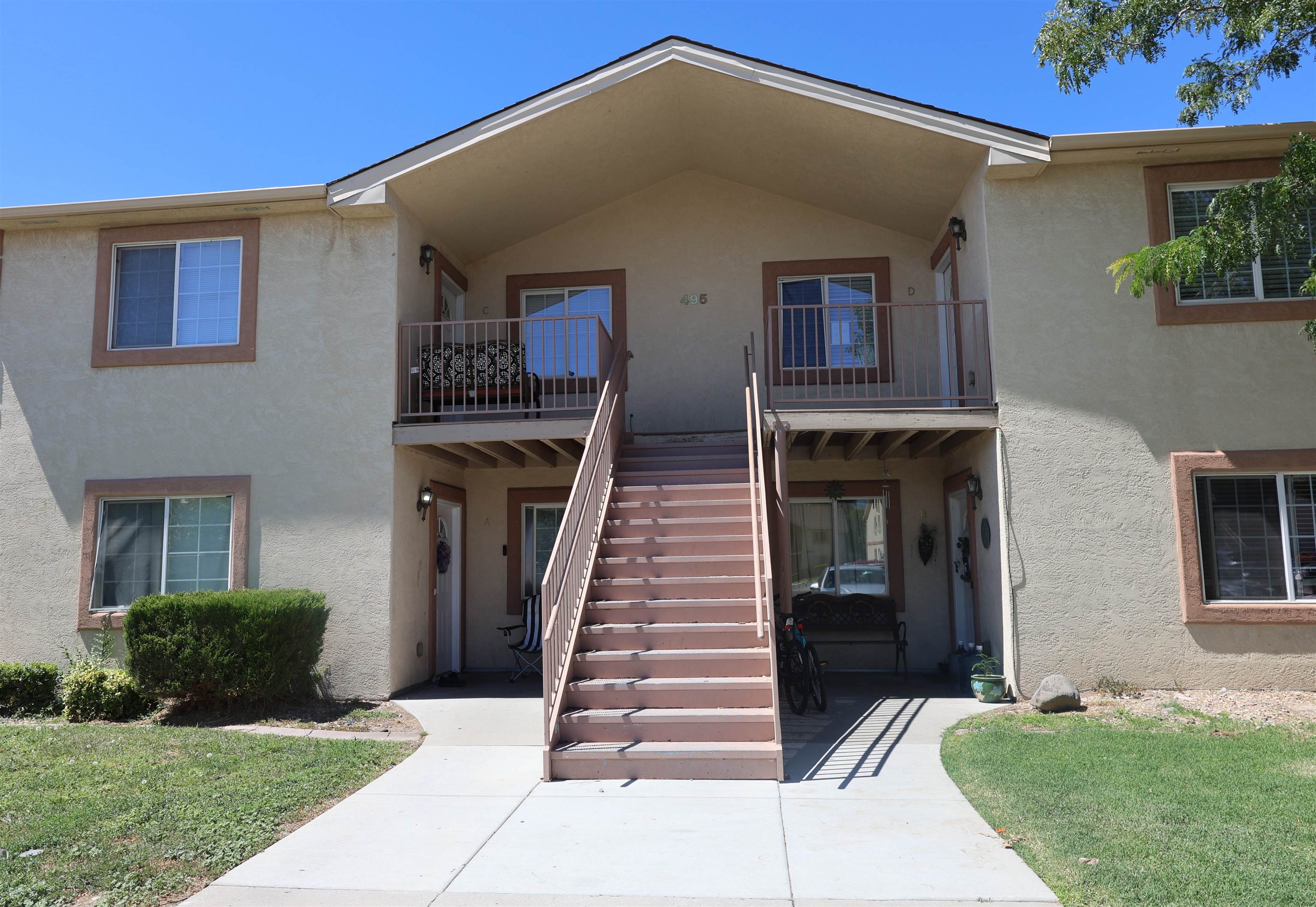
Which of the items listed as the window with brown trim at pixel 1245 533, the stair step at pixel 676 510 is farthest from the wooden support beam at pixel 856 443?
the window with brown trim at pixel 1245 533

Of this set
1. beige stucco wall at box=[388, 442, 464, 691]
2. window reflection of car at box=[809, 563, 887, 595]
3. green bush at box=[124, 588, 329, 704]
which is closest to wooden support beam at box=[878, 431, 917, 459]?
window reflection of car at box=[809, 563, 887, 595]

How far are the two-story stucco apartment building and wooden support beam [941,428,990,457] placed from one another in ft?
0.18

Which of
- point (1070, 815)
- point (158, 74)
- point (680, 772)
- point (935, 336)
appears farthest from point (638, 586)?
point (158, 74)

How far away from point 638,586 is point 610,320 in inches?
198

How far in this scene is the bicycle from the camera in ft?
28.3

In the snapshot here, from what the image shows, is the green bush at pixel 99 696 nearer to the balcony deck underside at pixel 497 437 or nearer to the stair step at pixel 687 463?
the balcony deck underside at pixel 497 437

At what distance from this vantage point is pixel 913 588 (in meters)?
11.6

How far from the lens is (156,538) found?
10234 millimetres

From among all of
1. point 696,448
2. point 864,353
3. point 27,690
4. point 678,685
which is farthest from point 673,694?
point 27,690

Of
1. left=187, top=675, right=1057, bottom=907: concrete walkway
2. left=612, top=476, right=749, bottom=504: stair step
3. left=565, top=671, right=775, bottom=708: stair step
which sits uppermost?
left=612, top=476, right=749, bottom=504: stair step

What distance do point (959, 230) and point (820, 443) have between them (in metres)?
2.84

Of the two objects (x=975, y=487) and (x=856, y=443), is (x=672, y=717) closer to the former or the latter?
(x=975, y=487)

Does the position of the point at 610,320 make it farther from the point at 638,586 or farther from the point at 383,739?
the point at 383,739

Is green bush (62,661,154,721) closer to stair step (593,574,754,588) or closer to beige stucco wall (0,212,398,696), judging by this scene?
beige stucco wall (0,212,398,696)
